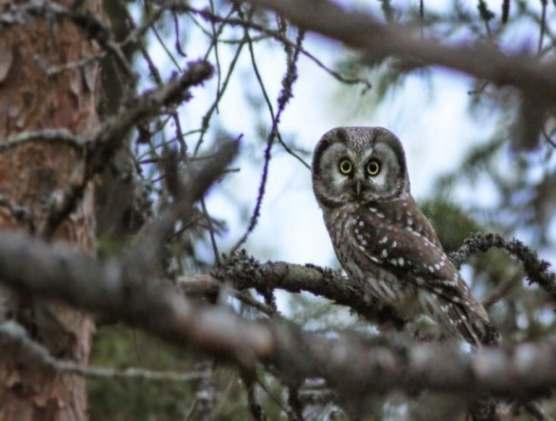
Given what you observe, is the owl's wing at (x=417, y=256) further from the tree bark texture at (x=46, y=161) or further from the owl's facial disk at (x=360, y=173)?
the tree bark texture at (x=46, y=161)

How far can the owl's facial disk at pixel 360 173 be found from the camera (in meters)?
6.71

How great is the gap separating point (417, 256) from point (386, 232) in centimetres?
33

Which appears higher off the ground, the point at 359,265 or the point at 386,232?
the point at 386,232

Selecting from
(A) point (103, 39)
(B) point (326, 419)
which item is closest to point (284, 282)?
(B) point (326, 419)

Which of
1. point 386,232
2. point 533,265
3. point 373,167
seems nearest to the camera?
point 533,265

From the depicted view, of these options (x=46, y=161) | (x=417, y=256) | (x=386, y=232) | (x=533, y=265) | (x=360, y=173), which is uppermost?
(x=360, y=173)

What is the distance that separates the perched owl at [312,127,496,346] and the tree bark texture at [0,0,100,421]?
237 cm

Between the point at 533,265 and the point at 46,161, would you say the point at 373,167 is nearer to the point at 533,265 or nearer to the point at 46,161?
the point at 533,265

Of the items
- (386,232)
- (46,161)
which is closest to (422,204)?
(386,232)

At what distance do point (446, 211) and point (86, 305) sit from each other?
424 cm

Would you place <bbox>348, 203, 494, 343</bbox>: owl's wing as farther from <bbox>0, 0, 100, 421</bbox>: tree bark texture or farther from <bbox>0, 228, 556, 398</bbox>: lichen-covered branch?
<bbox>0, 228, 556, 398</bbox>: lichen-covered branch

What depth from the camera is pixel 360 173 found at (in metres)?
6.75

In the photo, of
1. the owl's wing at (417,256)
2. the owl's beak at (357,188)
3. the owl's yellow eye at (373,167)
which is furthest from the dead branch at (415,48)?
the owl's yellow eye at (373,167)

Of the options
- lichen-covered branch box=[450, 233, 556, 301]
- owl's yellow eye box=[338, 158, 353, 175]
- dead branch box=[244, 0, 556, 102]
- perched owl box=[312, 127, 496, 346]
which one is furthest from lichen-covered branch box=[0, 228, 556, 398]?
owl's yellow eye box=[338, 158, 353, 175]
